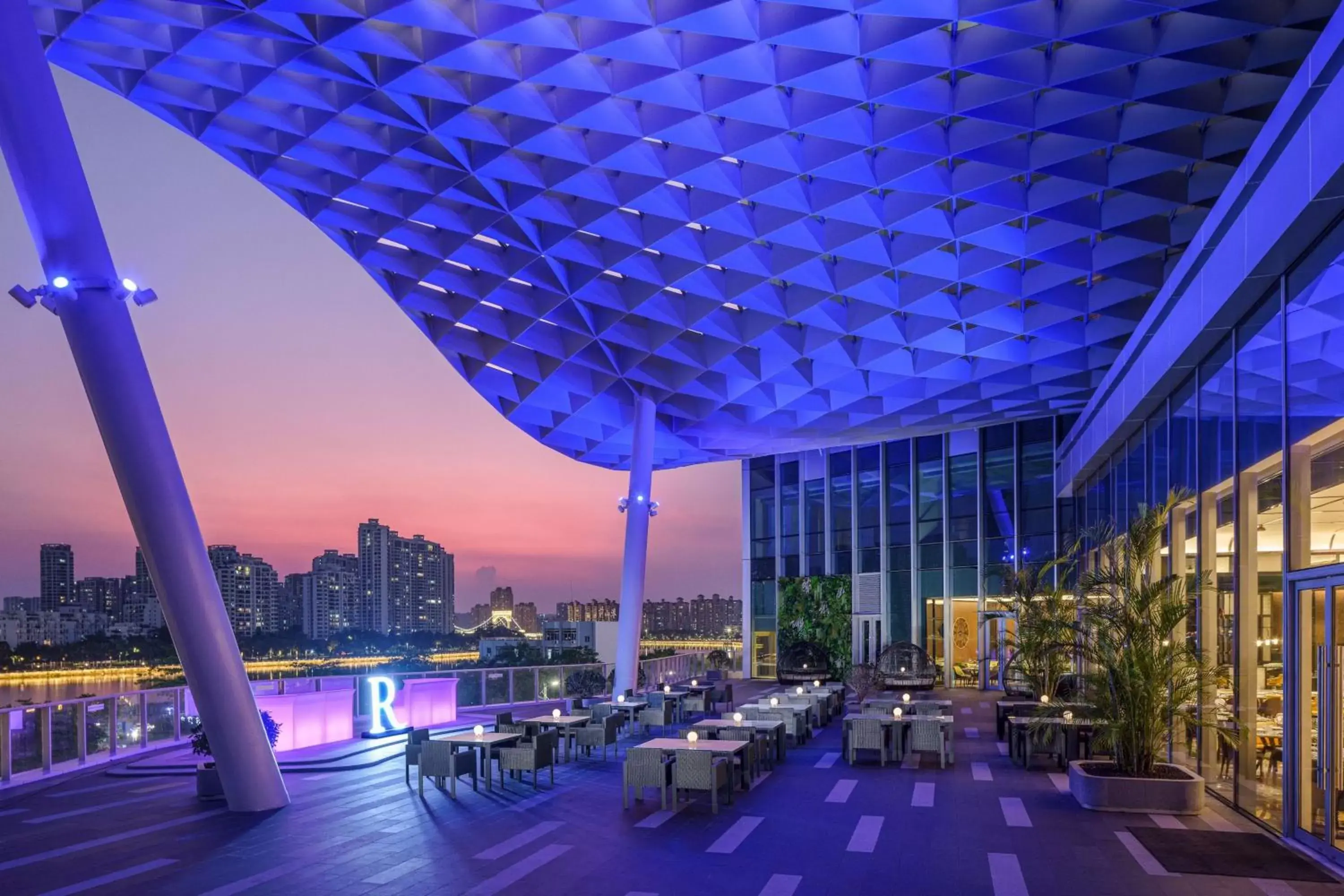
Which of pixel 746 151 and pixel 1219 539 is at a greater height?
pixel 746 151

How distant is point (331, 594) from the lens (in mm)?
69562

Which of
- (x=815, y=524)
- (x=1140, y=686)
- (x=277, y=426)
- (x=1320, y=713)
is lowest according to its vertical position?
(x=1140, y=686)

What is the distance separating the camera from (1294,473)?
29.4ft

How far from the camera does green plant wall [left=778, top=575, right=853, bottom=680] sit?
1243 inches

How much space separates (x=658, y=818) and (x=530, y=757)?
252 cm

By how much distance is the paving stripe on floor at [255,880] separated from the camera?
25.6 ft

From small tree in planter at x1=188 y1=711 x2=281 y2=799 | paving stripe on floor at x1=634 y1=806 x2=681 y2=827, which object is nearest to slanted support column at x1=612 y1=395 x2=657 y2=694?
small tree in planter at x1=188 y1=711 x2=281 y2=799

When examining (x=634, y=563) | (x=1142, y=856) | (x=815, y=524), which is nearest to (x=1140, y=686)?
(x=1142, y=856)

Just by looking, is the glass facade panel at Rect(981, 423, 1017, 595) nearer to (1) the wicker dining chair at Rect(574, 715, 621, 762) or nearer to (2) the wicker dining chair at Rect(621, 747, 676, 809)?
(1) the wicker dining chair at Rect(574, 715, 621, 762)

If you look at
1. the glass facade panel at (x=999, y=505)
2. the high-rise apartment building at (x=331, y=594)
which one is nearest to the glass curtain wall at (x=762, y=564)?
the glass facade panel at (x=999, y=505)

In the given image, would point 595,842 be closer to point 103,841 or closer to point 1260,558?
point 103,841

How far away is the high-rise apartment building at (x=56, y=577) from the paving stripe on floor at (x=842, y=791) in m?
54.2

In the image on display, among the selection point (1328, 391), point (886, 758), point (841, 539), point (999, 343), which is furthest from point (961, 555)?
point (1328, 391)

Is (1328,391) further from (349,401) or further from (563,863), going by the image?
(349,401)
